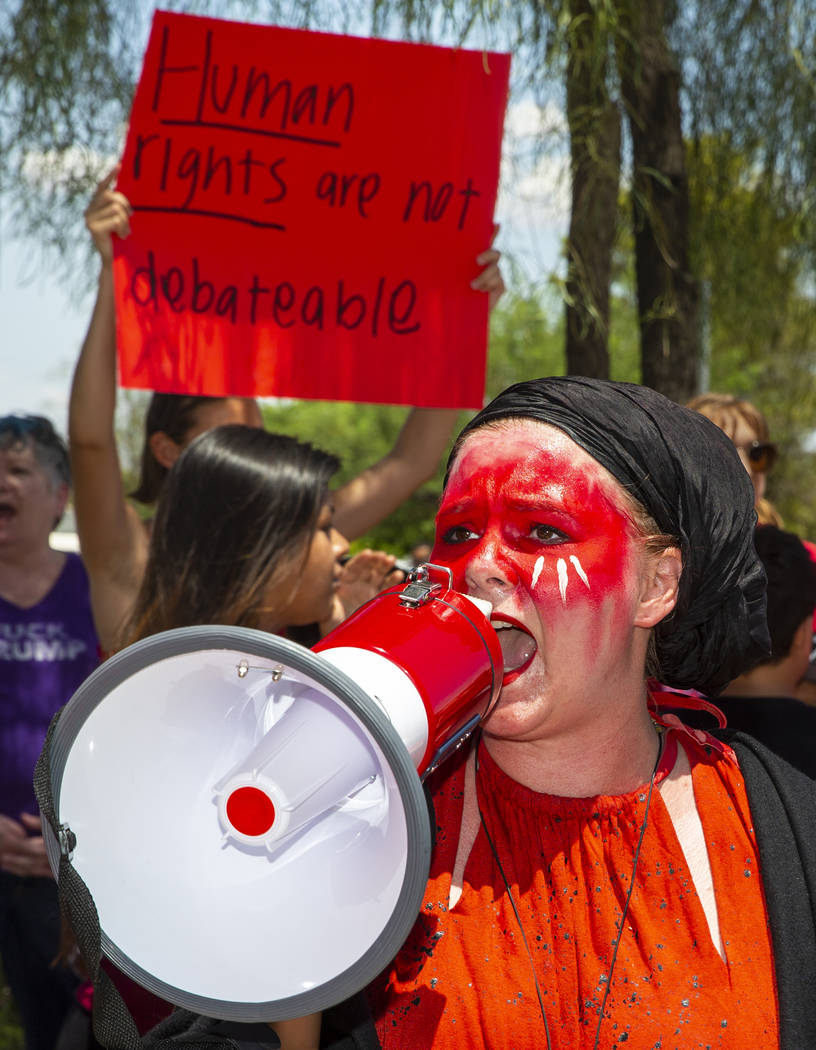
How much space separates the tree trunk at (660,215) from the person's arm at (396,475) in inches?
27.0

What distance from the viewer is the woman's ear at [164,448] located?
10.1 feet

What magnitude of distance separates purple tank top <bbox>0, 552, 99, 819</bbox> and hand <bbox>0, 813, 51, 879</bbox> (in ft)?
0.37

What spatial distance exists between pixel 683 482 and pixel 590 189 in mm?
1689

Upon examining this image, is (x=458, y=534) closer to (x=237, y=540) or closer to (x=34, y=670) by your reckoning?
(x=237, y=540)

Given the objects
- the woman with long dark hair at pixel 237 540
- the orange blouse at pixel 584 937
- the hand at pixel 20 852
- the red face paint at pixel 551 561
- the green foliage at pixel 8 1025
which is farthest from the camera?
the green foliage at pixel 8 1025

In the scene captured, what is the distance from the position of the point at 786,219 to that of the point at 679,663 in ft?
7.66

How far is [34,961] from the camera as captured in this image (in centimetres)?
298

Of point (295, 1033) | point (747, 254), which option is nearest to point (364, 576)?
point (295, 1033)

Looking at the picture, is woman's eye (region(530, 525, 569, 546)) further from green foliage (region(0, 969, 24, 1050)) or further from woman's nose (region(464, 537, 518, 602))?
green foliage (region(0, 969, 24, 1050))

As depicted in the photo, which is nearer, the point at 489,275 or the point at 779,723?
the point at 779,723

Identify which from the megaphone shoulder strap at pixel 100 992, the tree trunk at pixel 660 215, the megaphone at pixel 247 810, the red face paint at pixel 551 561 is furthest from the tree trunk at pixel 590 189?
the megaphone shoulder strap at pixel 100 992

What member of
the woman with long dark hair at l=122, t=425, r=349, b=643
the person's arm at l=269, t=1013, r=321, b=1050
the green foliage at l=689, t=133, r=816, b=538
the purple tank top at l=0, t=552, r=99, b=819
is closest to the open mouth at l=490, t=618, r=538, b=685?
the person's arm at l=269, t=1013, r=321, b=1050

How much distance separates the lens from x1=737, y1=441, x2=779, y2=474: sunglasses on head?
10.7ft

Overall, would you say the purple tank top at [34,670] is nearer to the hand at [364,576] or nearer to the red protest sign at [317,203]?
the hand at [364,576]
